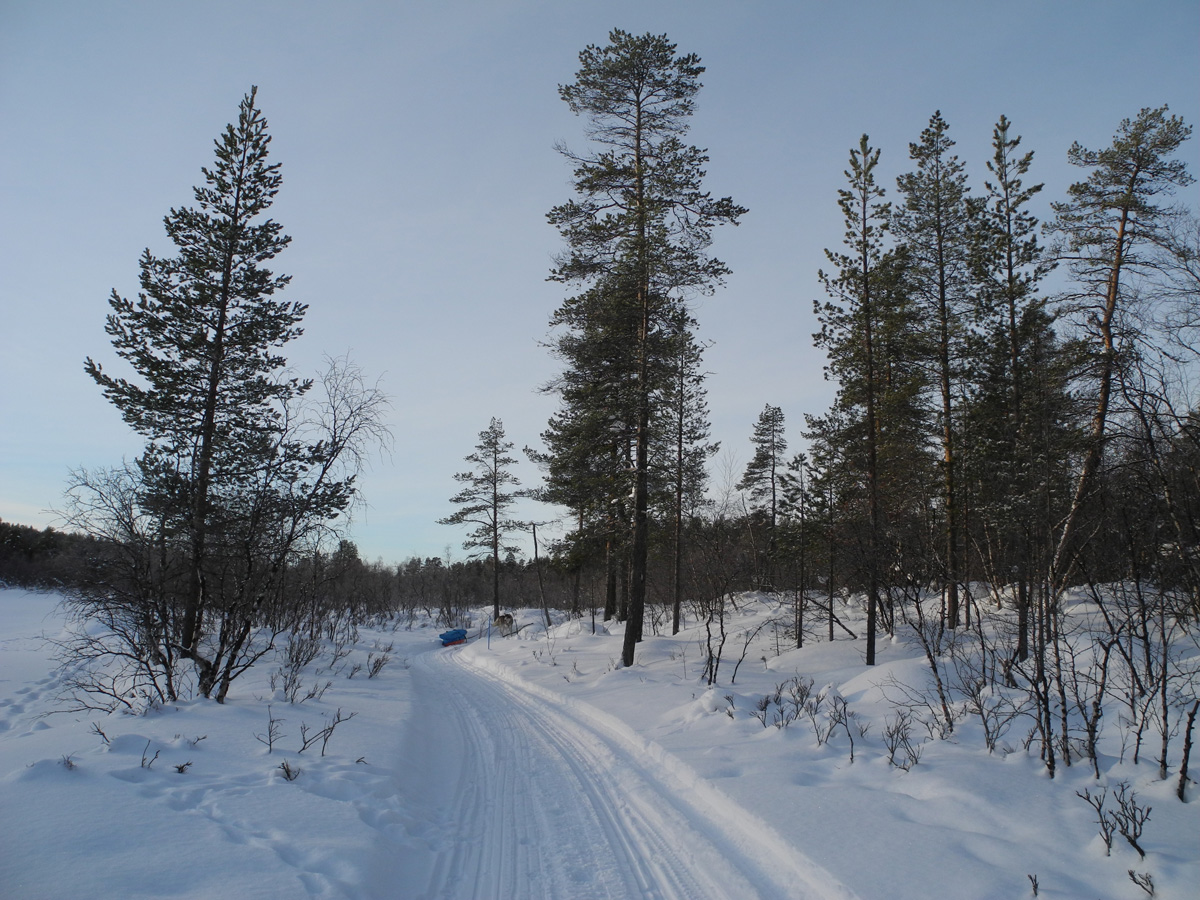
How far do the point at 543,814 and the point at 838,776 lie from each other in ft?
10.1

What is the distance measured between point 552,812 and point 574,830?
50cm

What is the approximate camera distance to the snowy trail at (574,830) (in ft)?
13.3

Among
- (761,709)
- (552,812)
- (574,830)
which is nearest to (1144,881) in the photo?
(574,830)

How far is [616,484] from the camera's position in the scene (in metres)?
14.2

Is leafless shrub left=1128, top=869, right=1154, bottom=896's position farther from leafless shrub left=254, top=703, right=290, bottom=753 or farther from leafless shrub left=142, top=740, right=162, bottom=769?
leafless shrub left=142, top=740, right=162, bottom=769

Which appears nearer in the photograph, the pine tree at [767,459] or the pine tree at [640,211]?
the pine tree at [640,211]

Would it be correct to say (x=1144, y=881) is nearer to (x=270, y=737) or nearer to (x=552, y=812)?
(x=552, y=812)

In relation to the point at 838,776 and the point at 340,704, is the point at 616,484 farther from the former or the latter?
the point at 838,776

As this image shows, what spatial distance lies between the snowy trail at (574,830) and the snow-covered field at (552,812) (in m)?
0.02

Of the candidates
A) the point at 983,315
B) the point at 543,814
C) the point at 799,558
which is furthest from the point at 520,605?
the point at 543,814

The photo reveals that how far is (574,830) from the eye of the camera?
497 cm

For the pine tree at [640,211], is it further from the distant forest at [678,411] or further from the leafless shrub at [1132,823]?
the leafless shrub at [1132,823]

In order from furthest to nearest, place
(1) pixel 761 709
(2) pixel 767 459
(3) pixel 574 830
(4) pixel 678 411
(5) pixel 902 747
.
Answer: (2) pixel 767 459 → (4) pixel 678 411 → (1) pixel 761 709 → (5) pixel 902 747 → (3) pixel 574 830

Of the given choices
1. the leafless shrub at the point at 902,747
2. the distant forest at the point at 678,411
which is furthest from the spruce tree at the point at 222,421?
the leafless shrub at the point at 902,747
